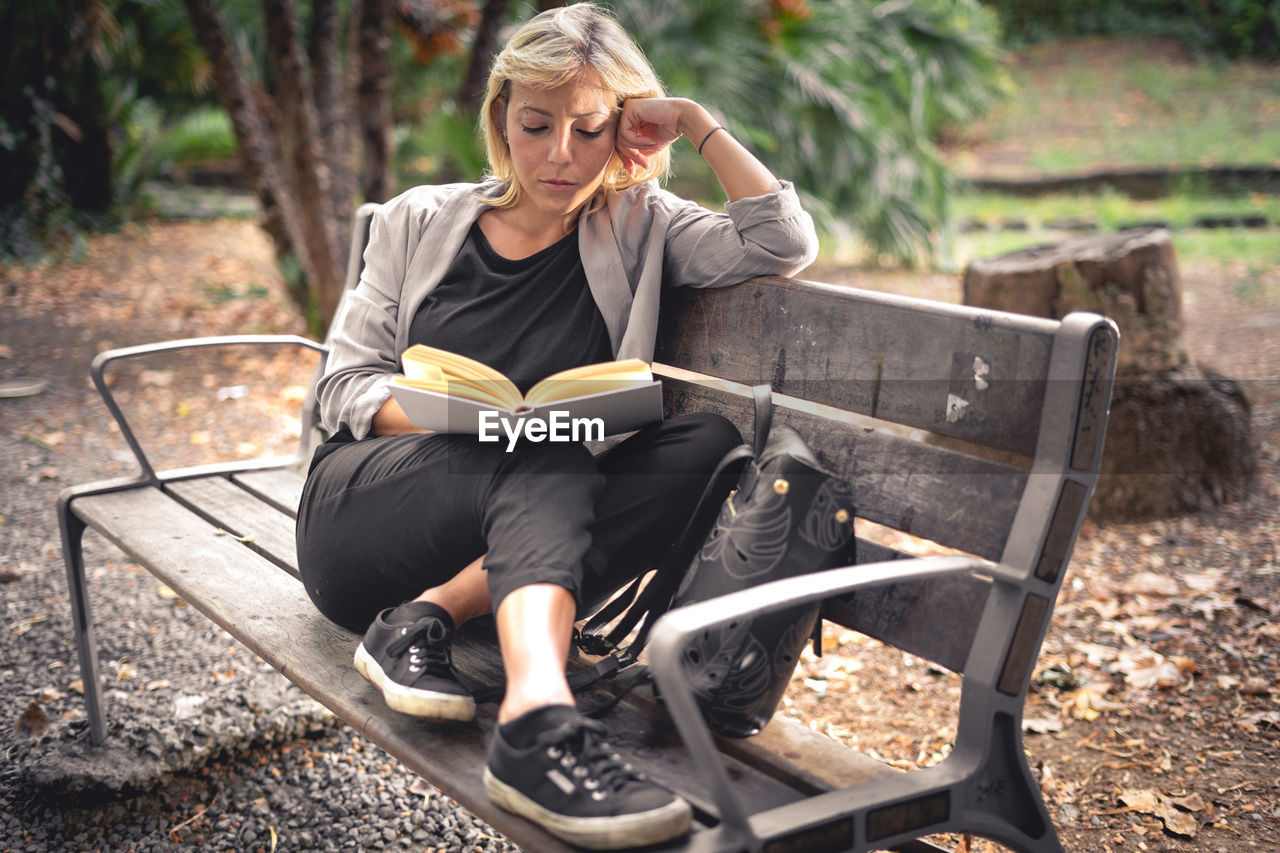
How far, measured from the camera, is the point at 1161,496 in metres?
3.74

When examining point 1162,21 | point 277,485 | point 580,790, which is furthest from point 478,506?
point 1162,21

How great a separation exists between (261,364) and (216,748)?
12.7 ft

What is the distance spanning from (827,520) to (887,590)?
22cm

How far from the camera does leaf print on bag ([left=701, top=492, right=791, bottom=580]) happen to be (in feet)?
5.37

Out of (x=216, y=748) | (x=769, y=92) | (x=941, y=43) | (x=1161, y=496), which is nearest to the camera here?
(x=216, y=748)

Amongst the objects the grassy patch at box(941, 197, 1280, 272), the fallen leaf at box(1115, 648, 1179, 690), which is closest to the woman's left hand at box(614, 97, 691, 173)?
the fallen leaf at box(1115, 648, 1179, 690)

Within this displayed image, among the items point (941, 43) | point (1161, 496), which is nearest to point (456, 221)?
point (1161, 496)

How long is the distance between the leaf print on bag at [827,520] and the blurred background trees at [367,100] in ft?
14.1

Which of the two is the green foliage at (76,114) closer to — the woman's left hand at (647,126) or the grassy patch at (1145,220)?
the woman's left hand at (647,126)

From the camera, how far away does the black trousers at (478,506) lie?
168 cm

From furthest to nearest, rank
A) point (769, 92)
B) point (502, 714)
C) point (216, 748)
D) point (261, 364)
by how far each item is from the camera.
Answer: point (769, 92) → point (261, 364) → point (216, 748) → point (502, 714)

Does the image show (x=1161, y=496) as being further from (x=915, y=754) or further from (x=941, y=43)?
(x=941, y=43)

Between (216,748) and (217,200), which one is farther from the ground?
(217,200)

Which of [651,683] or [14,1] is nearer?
[651,683]
